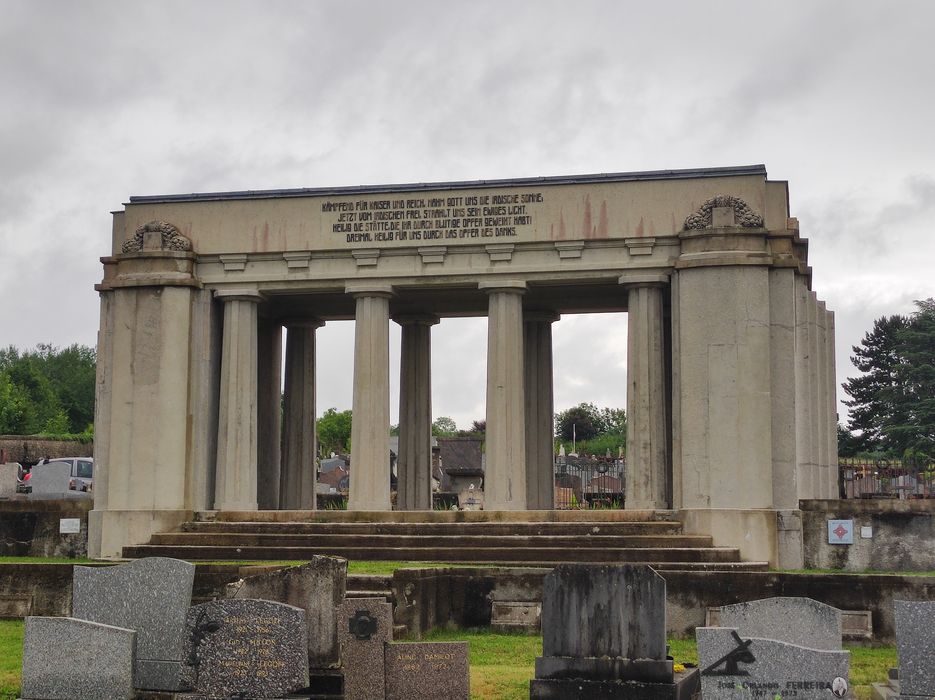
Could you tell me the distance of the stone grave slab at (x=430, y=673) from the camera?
14.7m

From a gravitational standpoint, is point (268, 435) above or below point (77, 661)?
above

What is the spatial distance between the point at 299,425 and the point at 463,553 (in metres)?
11.2

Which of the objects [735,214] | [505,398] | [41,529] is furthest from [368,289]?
[41,529]

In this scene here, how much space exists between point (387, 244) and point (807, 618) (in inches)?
684

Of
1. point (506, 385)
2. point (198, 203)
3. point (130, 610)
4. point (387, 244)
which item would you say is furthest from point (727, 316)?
point (130, 610)

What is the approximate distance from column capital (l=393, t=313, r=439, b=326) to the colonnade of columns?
1239 millimetres

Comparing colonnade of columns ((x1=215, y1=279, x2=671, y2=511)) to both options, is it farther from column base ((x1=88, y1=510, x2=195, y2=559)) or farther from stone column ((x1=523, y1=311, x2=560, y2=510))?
column base ((x1=88, y1=510, x2=195, y2=559))

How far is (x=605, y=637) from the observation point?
48.1 ft

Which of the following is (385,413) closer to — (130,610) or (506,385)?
(506,385)

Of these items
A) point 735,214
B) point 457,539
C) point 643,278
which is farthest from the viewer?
point 643,278

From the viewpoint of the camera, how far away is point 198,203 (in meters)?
31.3

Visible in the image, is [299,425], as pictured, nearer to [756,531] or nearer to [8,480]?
[8,480]

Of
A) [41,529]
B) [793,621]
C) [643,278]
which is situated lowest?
[793,621]

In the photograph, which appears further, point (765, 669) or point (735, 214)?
point (735, 214)
